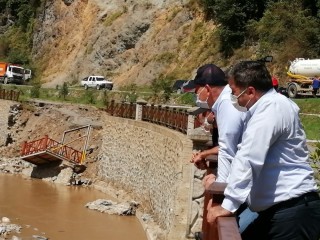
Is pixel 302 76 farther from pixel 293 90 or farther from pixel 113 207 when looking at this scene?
pixel 113 207

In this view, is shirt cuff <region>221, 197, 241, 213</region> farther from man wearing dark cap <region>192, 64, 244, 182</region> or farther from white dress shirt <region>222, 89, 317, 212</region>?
man wearing dark cap <region>192, 64, 244, 182</region>

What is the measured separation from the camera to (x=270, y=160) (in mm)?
3695

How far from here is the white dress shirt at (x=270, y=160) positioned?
11.6 feet

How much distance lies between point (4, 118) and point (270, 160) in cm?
3495

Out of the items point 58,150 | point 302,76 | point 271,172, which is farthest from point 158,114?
point 271,172

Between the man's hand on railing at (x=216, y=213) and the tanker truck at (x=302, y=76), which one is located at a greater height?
the tanker truck at (x=302, y=76)

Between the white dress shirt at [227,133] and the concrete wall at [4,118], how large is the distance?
33.3 m

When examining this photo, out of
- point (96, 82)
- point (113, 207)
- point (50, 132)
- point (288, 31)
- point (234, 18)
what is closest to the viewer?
point (113, 207)

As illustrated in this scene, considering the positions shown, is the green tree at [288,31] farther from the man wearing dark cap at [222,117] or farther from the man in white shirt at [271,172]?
the man in white shirt at [271,172]

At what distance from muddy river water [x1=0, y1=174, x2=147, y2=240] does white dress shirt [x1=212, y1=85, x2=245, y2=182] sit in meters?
14.0

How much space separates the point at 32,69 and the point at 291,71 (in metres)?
33.0

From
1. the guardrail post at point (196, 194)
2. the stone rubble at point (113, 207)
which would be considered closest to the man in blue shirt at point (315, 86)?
the stone rubble at point (113, 207)

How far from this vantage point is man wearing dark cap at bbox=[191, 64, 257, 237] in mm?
4402

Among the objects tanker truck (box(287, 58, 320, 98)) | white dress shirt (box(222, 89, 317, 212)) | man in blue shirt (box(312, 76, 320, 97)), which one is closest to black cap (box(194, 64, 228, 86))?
white dress shirt (box(222, 89, 317, 212))
